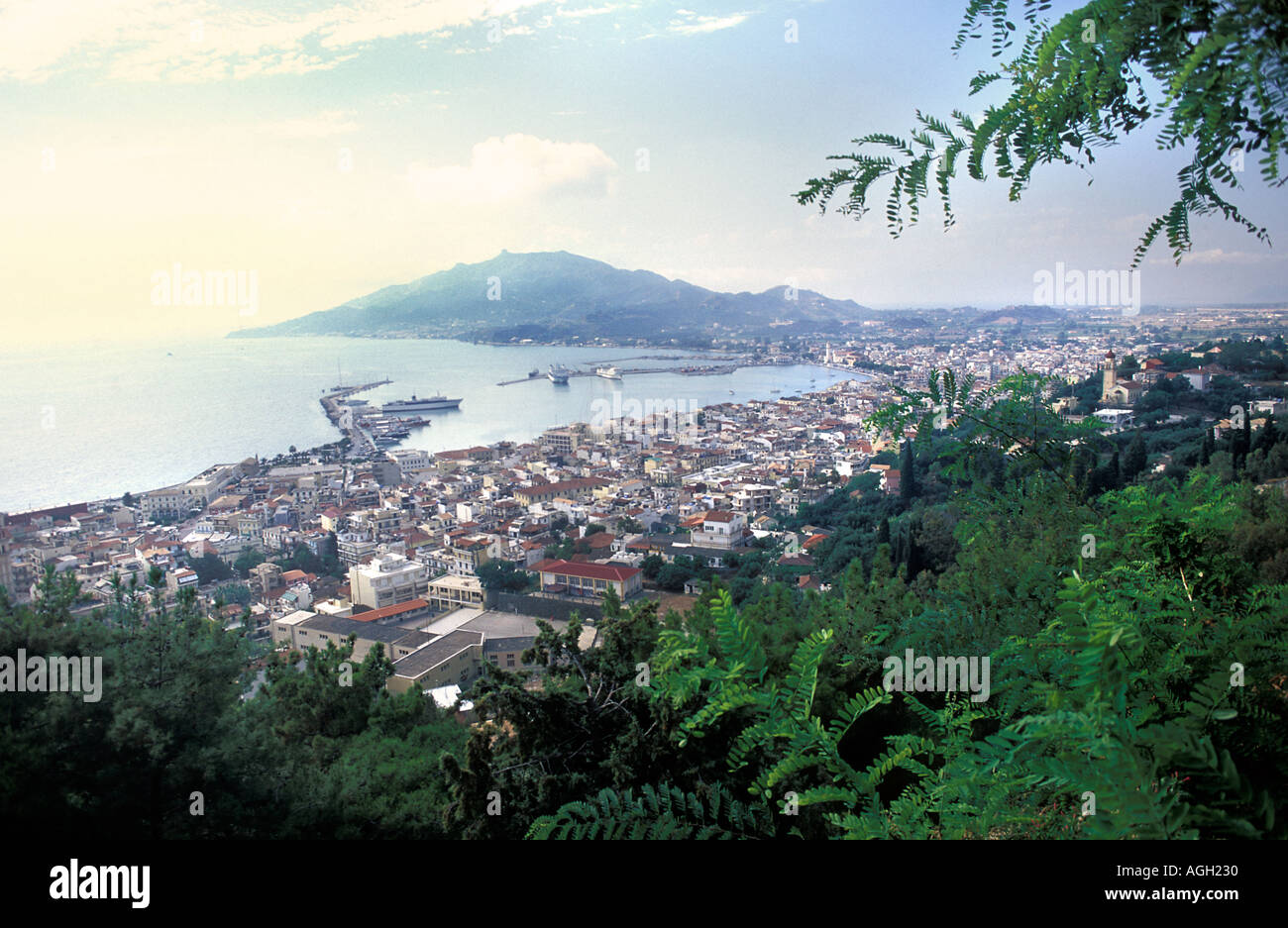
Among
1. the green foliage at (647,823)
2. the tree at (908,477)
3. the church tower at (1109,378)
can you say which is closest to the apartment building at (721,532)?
the tree at (908,477)

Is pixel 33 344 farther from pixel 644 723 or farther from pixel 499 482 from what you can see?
pixel 644 723

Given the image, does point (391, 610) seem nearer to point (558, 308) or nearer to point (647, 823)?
point (647, 823)

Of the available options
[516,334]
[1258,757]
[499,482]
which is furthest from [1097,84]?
[516,334]

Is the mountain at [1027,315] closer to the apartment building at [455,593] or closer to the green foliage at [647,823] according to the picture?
the apartment building at [455,593]

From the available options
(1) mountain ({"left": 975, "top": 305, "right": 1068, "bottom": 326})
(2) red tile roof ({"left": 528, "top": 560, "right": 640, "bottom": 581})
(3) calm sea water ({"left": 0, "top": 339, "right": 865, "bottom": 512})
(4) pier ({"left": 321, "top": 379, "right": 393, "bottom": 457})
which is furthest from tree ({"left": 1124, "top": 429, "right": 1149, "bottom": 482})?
(4) pier ({"left": 321, "top": 379, "right": 393, "bottom": 457})

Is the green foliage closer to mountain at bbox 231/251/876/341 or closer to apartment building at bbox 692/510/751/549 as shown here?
apartment building at bbox 692/510/751/549
